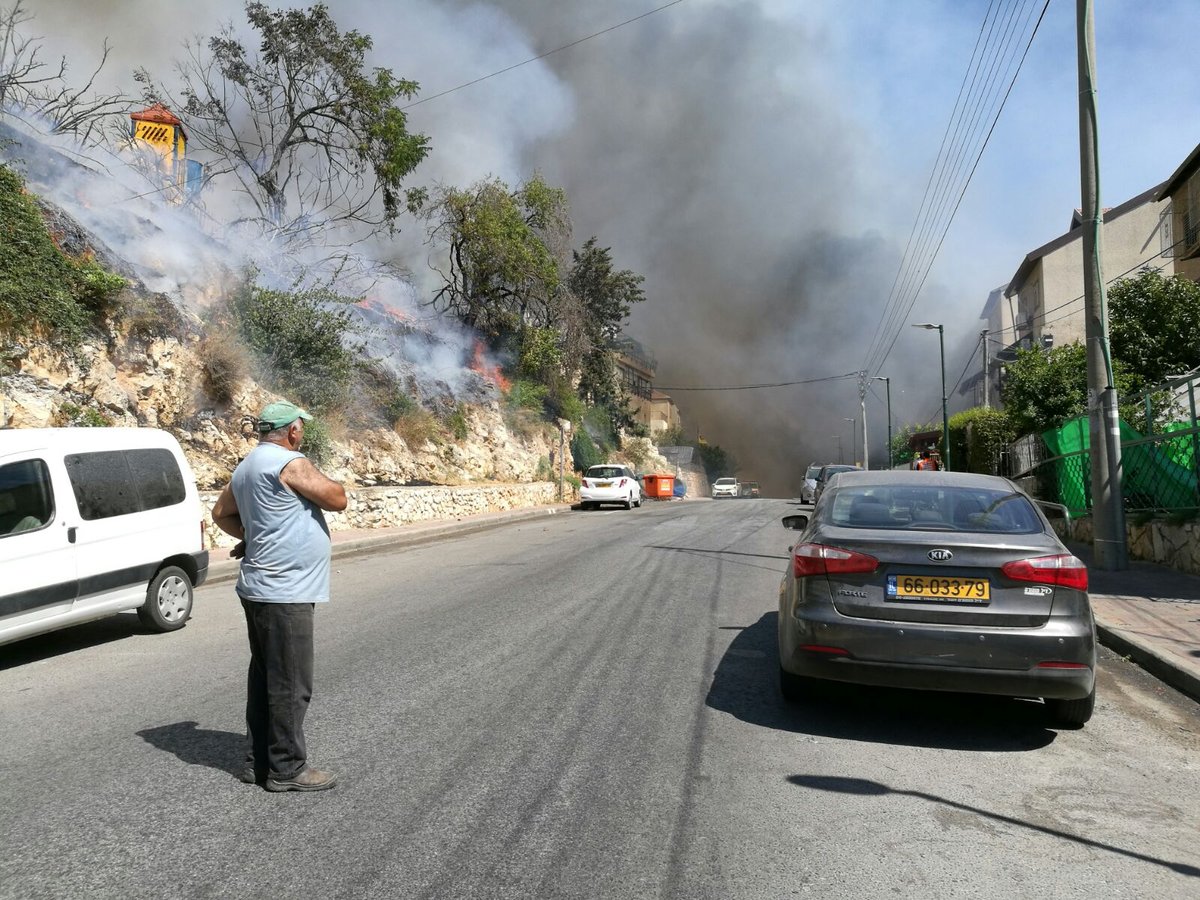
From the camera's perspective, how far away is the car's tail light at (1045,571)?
444 cm

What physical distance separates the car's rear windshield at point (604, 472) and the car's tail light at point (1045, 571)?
2496 centimetres

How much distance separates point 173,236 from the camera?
1881 cm

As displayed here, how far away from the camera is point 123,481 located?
291 inches

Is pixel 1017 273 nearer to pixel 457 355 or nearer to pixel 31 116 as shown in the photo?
pixel 457 355

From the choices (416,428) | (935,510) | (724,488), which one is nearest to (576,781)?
(935,510)

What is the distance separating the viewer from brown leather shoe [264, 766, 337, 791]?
12.2 ft

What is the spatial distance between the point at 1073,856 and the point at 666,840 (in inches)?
58.5

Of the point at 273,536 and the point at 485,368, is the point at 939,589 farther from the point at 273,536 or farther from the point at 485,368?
the point at 485,368

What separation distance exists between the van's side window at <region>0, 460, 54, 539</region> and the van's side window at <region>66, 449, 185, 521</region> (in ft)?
0.80

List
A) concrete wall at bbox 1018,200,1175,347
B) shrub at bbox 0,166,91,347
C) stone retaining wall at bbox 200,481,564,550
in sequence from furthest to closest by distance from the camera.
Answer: concrete wall at bbox 1018,200,1175,347
stone retaining wall at bbox 200,481,564,550
shrub at bbox 0,166,91,347

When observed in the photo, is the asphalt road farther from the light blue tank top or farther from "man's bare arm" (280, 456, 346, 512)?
"man's bare arm" (280, 456, 346, 512)

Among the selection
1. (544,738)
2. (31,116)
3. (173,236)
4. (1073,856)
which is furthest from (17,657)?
(31,116)

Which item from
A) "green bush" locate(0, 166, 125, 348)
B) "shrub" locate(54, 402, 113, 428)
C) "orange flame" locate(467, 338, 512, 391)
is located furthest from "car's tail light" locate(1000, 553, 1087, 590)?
"orange flame" locate(467, 338, 512, 391)

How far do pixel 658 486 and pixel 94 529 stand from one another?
122 feet
